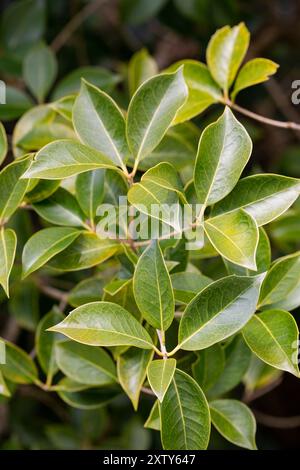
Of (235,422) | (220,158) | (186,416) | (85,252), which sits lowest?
(235,422)

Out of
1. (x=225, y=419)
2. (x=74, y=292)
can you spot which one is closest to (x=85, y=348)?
(x=74, y=292)

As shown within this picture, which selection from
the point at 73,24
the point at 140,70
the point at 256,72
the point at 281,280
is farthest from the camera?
the point at 73,24

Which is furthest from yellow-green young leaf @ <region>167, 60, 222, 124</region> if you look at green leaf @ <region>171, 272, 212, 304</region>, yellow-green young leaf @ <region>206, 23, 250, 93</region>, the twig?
the twig

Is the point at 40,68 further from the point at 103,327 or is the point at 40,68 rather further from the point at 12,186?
the point at 103,327

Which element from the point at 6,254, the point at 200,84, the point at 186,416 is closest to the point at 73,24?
the point at 200,84

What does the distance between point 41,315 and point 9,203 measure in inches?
22.8

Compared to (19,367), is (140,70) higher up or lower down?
higher up

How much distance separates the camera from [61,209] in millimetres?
710

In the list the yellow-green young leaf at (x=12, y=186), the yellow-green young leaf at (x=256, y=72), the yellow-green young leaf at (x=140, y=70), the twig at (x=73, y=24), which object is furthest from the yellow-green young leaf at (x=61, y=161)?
the twig at (x=73, y=24)

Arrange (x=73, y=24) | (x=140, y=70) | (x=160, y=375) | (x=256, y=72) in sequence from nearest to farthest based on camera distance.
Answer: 1. (x=160, y=375)
2. (x=256, y=72)
3. (x=140, y=70)
4. (x=73, y=24)

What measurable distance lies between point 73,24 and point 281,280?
963 millimetres

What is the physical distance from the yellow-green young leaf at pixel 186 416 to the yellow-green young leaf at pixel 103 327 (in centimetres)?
6

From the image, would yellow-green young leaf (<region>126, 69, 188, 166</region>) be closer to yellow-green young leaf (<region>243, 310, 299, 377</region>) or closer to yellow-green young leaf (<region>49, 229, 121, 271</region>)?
yellow-green young leaf (<region>49, 229, 121, 271</region>)
